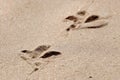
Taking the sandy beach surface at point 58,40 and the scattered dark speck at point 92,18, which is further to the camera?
the scattered dark speck at point 92,18

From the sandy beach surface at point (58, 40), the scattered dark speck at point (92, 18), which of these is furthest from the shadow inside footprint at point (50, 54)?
the scattered dark speck at point (92, 18)

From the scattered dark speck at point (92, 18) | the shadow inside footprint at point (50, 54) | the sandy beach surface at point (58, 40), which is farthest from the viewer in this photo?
the scattered dark speck at point (92, 18)

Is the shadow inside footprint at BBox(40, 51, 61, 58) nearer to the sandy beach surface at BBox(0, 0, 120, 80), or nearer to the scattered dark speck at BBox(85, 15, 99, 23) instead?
the sandy beach surface at BBox(0, 0, 120, 80)

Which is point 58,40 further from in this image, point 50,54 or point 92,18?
point 92,18

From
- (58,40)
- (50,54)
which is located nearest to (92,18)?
(58,40)

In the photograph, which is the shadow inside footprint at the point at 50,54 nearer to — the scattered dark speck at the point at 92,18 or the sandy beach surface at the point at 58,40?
the sandy beach surface at the point at 58,40

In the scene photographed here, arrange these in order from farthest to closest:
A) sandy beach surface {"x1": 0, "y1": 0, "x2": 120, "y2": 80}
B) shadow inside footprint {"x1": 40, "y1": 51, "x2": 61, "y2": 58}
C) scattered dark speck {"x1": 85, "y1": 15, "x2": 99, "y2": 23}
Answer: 1. scattered dark speck {"x1": 85, "y1": 15, "x2": 99, "y2": 23}
2. shadow inside footprint {"x1": 40, "y1": 51, "x2": 61, "y2": 58}
3. sandy beach surface {"x1": 0, "y1": 0, "x2": 120, "y2": 80}

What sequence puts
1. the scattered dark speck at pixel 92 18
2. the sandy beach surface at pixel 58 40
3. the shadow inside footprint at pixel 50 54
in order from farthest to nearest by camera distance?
1. the scattered dark speck at pixel 92 18
2. the shadow inside footprint at pixel 50 54
3. the sandy beach surface at pixel 58 40

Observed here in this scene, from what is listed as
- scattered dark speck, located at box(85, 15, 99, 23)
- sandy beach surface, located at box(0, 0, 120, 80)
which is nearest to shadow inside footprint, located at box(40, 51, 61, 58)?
sandy beach surface, located at box(0, 0, 120, 80)
